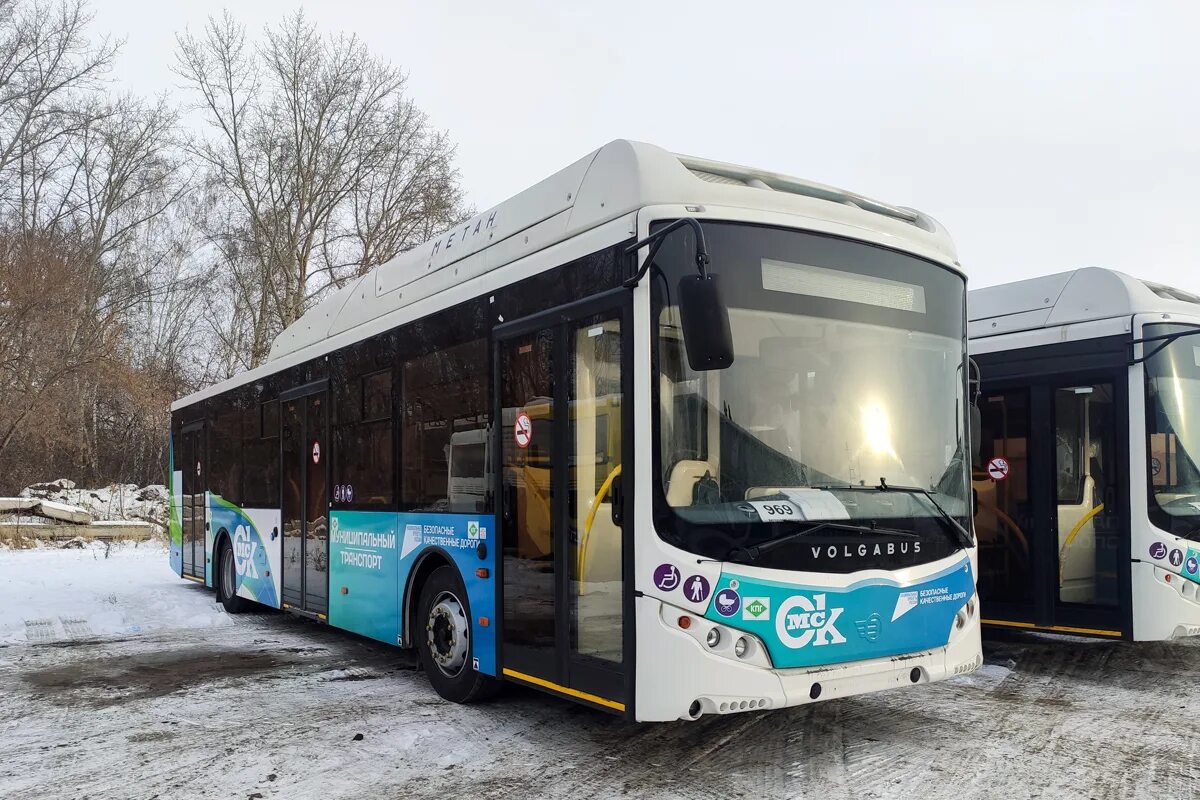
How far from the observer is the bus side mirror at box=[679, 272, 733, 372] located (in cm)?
446

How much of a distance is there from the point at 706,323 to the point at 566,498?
155 centimetres

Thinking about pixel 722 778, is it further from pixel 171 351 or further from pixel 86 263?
pixel 171 351

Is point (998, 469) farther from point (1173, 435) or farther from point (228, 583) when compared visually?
point (228, 583)

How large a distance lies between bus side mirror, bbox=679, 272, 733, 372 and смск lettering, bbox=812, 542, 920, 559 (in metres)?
1.18

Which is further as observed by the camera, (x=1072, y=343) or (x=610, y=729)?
(x=1072, y=343)

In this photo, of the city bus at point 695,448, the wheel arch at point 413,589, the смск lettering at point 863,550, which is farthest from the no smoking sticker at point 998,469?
the wheel arch at point 413,589

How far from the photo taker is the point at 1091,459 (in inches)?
315

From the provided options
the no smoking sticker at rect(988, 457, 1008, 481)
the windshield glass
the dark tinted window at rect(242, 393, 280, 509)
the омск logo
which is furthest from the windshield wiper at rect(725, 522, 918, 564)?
the dark tinted window at rect(242, 393, 280, 509)

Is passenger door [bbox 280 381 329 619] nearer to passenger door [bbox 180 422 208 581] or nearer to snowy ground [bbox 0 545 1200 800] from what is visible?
snowy ground [bbox 0 545 1200 800]

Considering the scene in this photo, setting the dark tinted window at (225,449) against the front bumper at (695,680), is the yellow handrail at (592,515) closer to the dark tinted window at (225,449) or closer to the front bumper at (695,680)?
the front bumper at (695,680)

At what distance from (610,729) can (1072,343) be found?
5167 millimetres

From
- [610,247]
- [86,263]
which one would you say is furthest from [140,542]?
[610,247]

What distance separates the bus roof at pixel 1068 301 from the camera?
26.0 feet

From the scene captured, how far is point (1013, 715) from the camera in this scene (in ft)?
21.4
